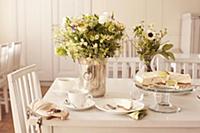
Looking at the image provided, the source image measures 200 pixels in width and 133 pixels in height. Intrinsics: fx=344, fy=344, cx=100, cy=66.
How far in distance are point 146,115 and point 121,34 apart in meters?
0.46

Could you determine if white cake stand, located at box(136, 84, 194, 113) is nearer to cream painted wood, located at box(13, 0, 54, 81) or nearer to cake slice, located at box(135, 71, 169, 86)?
cake slice, located at box(135, 71, 169, 86)

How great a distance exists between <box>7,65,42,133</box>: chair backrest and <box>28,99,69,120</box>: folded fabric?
0.59 feet

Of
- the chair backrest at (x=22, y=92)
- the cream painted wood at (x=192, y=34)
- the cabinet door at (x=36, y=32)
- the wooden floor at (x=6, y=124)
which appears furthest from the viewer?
the cabinet door at (x=36, y=32)

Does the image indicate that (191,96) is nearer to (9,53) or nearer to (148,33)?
(148,33)

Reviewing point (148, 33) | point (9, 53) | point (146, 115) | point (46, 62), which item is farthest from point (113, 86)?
point (46, 62)

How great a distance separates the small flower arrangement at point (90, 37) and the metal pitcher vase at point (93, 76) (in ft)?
0.14

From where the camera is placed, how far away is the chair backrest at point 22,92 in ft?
5.65

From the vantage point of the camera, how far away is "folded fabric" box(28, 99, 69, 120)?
149 cm

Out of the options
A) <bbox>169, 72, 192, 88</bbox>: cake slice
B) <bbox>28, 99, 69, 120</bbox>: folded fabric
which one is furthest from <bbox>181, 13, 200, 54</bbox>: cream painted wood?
<bbox>28, 99, 69, 120</bbox>: folded fabric

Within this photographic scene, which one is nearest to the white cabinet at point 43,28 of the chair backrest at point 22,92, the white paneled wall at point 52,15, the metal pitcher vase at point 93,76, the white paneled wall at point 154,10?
the white paneled wall at point 52,15

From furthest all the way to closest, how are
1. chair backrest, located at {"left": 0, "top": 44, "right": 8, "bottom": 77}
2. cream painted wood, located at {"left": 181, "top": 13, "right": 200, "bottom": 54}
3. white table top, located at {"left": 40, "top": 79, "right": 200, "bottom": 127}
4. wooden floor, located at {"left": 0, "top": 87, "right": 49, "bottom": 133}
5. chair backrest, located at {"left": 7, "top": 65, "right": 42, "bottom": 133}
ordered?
1. cream painted wood, located at {"left": 181, "top": 13, "right": 200, "bottom": 54}
2. chair backrest, located at {"left": 0, "top": 44, "right": 8, "bottom": 77}
3. wooden floor, located at {"left": 0, "top": 87, "right": 49, "bottom": 133}
4. chair backrest, located at {"left": 7, "top": 65, "right": 42, "bottom": 133}
5. white table top, located at {"left": 40, "top": 79, "right": 200, "bottom": 127}

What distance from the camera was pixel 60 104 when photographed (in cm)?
174

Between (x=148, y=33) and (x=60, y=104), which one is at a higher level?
(x=148, y=33)

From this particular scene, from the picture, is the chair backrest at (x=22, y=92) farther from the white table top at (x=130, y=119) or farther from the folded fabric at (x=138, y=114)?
the folded fabric at (x=138, y=114)
